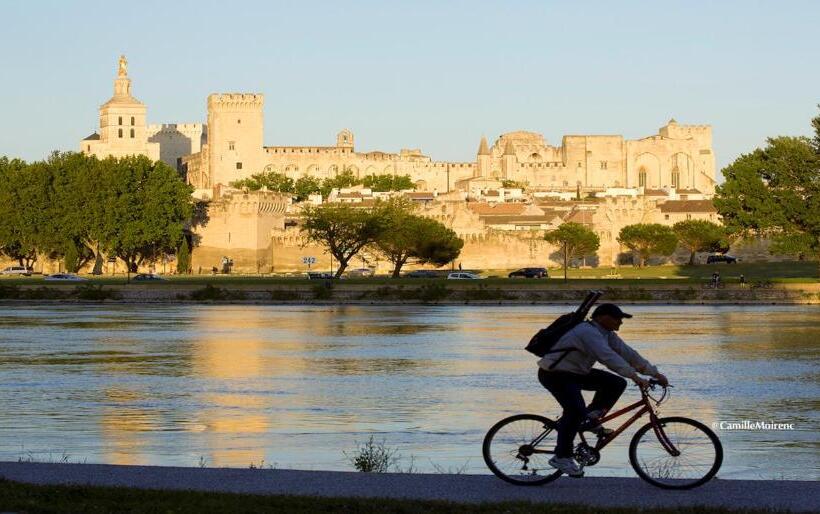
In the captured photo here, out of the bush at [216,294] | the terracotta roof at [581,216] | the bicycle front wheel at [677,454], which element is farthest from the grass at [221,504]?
the terracotta roof at [581,216]

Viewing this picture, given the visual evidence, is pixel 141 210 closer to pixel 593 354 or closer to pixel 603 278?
pixel 603 278

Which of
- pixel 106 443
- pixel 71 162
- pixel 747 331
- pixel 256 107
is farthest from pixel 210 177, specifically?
pixel 106 443

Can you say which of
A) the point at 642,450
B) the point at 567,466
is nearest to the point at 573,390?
the point at 567,466

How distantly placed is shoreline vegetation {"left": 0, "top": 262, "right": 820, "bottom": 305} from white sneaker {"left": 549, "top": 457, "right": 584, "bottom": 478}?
47.0 metres

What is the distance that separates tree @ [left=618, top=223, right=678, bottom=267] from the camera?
301ft

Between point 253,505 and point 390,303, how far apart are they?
2065 inches

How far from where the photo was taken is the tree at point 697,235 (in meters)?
92.2

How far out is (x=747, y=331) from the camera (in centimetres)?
4159

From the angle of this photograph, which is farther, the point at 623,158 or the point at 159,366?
the point at 623,158

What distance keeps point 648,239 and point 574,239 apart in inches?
174

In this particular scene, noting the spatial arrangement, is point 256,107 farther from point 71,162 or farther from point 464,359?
point 464,359

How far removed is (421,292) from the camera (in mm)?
63562

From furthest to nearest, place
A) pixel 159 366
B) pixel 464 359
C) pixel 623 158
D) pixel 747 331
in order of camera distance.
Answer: pixel 623 158 < pixel 747 331 < pixel 464 359 < pixel 159 366

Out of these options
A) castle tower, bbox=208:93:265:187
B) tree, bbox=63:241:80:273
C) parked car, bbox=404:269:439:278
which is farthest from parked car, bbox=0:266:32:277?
castle tower, bbox=208:93:265:187
